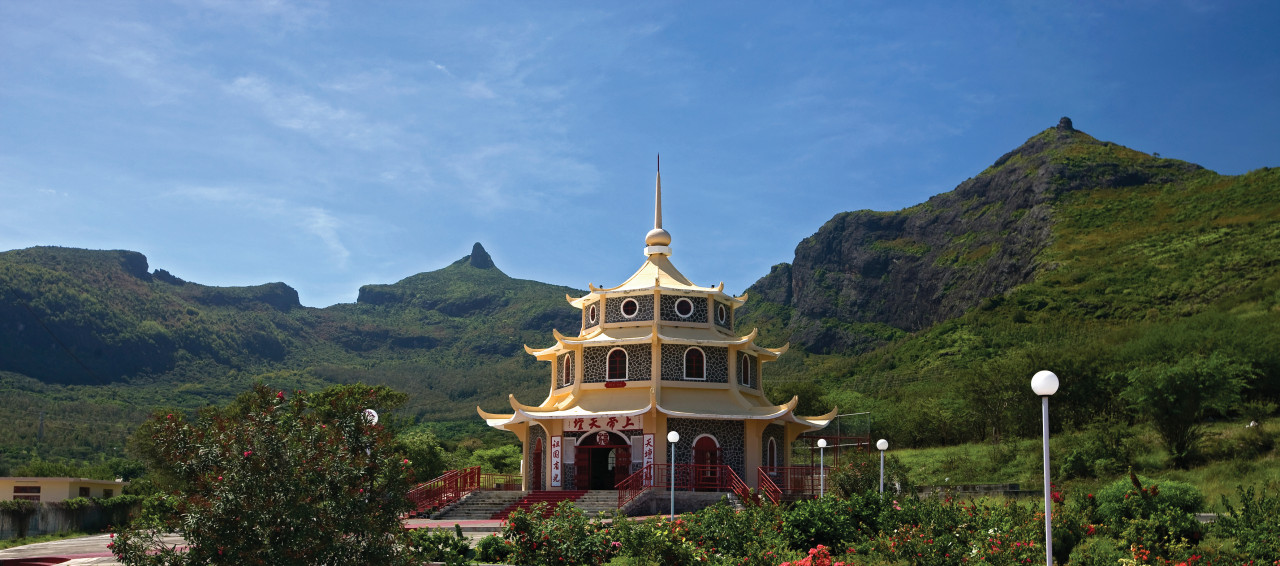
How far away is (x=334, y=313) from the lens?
415 feet

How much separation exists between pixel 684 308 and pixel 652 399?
4.32 m

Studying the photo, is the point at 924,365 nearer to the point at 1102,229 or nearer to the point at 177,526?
the point at 1102,229

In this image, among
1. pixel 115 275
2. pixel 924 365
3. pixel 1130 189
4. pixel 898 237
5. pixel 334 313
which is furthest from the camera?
pixel 334 313

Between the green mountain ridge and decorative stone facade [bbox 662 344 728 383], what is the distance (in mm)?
15454

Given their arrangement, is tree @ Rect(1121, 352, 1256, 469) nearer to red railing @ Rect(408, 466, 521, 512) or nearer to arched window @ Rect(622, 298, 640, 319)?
arched window @ Rect(622, 298, 640, 319)

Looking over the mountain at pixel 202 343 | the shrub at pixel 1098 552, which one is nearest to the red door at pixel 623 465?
the shrub at pixel 1098 552

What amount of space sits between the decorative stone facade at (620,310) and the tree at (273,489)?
2161 centimetres

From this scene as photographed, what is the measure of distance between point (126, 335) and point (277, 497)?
94696 millimetres

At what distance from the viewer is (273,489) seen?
963cm

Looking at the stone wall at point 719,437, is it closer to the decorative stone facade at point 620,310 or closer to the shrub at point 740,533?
the decorative stone facade at point 620,310

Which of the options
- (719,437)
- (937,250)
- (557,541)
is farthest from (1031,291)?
(557,541)

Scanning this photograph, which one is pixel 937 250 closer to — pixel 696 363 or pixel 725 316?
pixel 725 316


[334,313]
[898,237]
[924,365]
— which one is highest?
[898,237]

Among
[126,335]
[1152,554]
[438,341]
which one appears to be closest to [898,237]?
[438,341]
